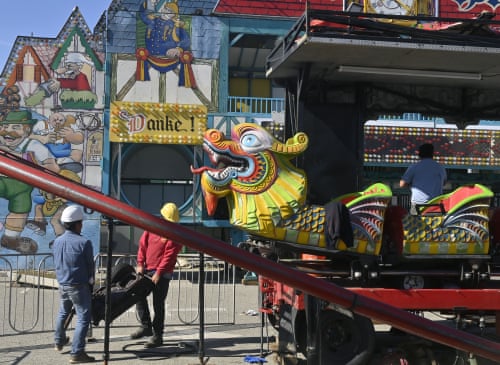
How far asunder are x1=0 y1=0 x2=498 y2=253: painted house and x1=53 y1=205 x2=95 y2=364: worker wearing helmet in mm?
10610

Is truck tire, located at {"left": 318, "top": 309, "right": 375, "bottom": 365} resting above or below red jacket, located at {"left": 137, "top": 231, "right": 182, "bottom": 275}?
below

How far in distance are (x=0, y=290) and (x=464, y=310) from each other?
11816mm

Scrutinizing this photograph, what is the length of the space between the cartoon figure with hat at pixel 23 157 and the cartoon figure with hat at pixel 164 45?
3.92 meters

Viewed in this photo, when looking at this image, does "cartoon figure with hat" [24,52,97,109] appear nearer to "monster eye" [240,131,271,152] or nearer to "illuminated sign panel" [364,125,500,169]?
"illuminated sign panel" [364,125,500,169]

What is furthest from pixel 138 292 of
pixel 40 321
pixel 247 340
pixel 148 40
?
pixel 148 40

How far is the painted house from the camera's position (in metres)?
18.0

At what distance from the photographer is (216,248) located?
2.57 meters

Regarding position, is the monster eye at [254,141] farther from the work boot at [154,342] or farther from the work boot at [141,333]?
the work boot at [141,333]

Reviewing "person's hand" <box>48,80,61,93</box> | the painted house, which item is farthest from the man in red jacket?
"person's hand" <box>48,80,61,93</box>

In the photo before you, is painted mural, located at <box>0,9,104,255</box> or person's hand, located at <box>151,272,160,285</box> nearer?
person's hand, located at <box>151,272,160,285</box>

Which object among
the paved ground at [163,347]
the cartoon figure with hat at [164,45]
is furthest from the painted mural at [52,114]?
the paved ground at [163,347]

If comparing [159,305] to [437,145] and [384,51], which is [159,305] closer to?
[384,51]

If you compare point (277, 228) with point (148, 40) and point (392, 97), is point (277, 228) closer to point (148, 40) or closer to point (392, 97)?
point (392, 97)

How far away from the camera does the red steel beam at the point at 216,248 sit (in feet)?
8.14
